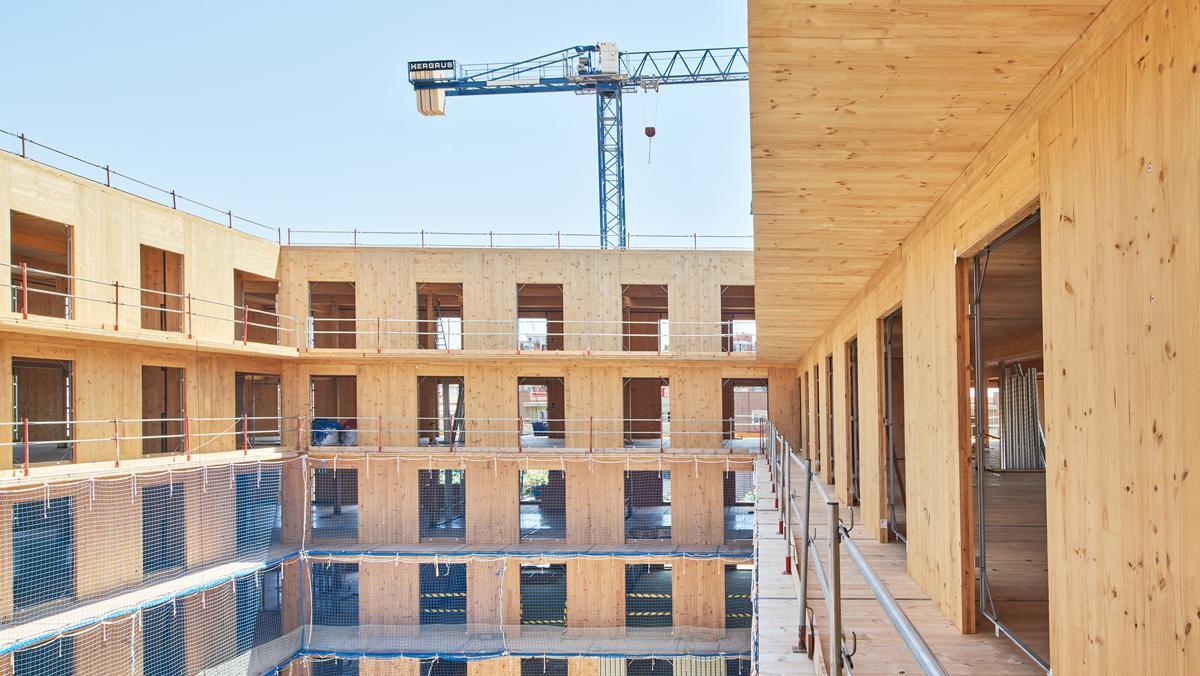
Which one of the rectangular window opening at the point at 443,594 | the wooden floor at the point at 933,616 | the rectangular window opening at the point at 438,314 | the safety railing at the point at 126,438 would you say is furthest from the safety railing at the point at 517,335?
the wooden floor at the point at 933,616

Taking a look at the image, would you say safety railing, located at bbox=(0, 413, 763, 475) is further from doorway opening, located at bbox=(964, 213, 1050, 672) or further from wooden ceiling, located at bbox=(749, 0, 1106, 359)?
wooden ceiling, located at bbox=(749, 0, 1106, 359)

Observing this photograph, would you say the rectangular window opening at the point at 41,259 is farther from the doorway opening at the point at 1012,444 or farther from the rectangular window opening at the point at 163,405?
the doorway opening at the point at 1012,444

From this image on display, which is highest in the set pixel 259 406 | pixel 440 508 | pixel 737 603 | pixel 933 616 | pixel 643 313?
pixel 643 313

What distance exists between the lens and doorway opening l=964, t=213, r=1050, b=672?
3.21 m

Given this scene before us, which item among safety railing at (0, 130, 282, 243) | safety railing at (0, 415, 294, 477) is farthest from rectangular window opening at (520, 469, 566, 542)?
safety railing at (0, 130, 282, 243)

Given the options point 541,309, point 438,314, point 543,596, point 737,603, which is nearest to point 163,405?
point 438,314

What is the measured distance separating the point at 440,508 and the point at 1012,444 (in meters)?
14.9

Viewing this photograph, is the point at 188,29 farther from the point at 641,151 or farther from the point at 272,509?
the point at 272,509

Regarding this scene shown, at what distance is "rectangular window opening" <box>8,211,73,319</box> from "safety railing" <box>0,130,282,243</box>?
86 centimetres

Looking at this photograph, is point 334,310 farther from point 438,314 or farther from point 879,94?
point 879,94

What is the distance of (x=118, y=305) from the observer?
33.7ft

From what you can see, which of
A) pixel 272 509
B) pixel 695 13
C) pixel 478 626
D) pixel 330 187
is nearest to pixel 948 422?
pixel 478 626

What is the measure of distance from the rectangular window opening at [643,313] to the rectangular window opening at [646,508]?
3.52 metres

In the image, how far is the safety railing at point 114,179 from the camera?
9617mm
